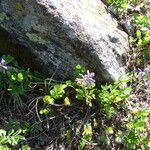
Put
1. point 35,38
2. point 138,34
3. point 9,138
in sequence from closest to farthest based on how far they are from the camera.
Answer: point 9,138, point 35,38, point 138,34

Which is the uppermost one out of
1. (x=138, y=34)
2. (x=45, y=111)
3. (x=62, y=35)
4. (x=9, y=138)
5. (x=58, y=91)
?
(x=138, y=34)

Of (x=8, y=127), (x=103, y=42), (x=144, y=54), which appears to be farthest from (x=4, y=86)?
(x=144, y=54)

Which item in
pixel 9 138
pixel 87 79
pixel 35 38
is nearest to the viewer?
pixel 9 138

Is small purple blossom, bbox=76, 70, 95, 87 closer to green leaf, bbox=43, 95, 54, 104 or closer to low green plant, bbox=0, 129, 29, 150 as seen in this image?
green leaf, bbox=43, 95, 54, 104

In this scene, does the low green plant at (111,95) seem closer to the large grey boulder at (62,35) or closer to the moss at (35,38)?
the large grey boulder at (62,35)

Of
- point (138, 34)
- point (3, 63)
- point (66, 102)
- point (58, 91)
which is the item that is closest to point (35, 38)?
point (3, 63)

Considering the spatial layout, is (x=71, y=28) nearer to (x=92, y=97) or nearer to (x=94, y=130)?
(x=92, y=97)

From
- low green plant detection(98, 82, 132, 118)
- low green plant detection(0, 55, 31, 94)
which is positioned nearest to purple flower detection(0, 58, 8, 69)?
low green plant detection(0, 55, 31, 94)

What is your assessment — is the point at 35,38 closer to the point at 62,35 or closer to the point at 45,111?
the point at 62,35
